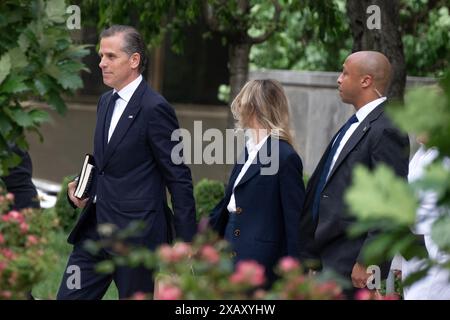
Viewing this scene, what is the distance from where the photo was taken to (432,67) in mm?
14375

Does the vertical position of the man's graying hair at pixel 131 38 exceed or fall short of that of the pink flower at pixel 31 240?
it exceeds it

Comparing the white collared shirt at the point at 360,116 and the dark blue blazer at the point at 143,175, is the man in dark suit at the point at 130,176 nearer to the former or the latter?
the dark blue blazer at the point at 143,175

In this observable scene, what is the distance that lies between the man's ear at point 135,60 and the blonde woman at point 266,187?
588 millimetres

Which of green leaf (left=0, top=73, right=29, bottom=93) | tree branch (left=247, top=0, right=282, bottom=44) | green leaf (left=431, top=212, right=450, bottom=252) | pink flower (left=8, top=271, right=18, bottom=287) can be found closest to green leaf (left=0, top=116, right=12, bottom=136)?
green leaf (left=0, top=73, right=29, bottom=93)

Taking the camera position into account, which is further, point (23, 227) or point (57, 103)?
point (57, 103)

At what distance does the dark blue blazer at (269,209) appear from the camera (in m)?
5.78

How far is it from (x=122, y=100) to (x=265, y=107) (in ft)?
2.56

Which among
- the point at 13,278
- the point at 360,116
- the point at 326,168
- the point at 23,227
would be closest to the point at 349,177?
the point at 326,168

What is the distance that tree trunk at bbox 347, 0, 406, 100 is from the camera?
8344 millimetres

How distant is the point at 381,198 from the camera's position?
2.24 m

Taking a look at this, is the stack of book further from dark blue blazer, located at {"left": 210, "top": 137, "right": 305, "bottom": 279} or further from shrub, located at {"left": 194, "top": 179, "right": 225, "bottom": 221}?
shrub, located at {"left": 194, "top": 179, "right": 225, "bottom": 221}

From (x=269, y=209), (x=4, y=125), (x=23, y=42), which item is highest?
(x=23, y=42)

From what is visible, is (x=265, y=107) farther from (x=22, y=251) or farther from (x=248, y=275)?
(x=248, y=275)

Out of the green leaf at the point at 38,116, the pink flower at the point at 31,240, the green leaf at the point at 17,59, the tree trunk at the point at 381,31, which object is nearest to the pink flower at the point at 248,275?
the pink flower at the point at 31,240
